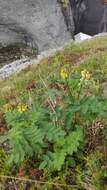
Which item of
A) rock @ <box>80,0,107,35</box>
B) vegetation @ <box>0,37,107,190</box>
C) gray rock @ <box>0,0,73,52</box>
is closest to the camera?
vegetation @ <box>0,37,107,190</box>

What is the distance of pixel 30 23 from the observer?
22094 mm

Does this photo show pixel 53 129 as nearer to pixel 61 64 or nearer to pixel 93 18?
pixel 61 64

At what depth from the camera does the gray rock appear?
2202cm

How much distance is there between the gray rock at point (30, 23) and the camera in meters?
22.0

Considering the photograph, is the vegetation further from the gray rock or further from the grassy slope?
the gray rock

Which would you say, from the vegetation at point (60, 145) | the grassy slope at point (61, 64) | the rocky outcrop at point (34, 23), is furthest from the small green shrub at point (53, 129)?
the rocky outcrop at point (34, 23)

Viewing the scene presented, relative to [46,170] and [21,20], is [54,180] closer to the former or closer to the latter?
[46,170]

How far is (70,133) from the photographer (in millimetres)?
4367

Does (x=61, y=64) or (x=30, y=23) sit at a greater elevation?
(x=61, y=64)

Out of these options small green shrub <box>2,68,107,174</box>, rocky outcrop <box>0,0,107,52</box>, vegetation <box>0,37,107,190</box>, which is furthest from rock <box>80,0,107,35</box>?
small green shrub <box>2,68,107,174</box>

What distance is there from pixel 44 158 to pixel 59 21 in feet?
61.8

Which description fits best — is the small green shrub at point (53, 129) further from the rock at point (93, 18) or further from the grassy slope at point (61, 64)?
the rock at point (93, 18)

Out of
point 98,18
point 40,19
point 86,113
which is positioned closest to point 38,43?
point 40,19

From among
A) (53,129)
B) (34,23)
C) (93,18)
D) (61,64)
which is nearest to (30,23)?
(34,23)
